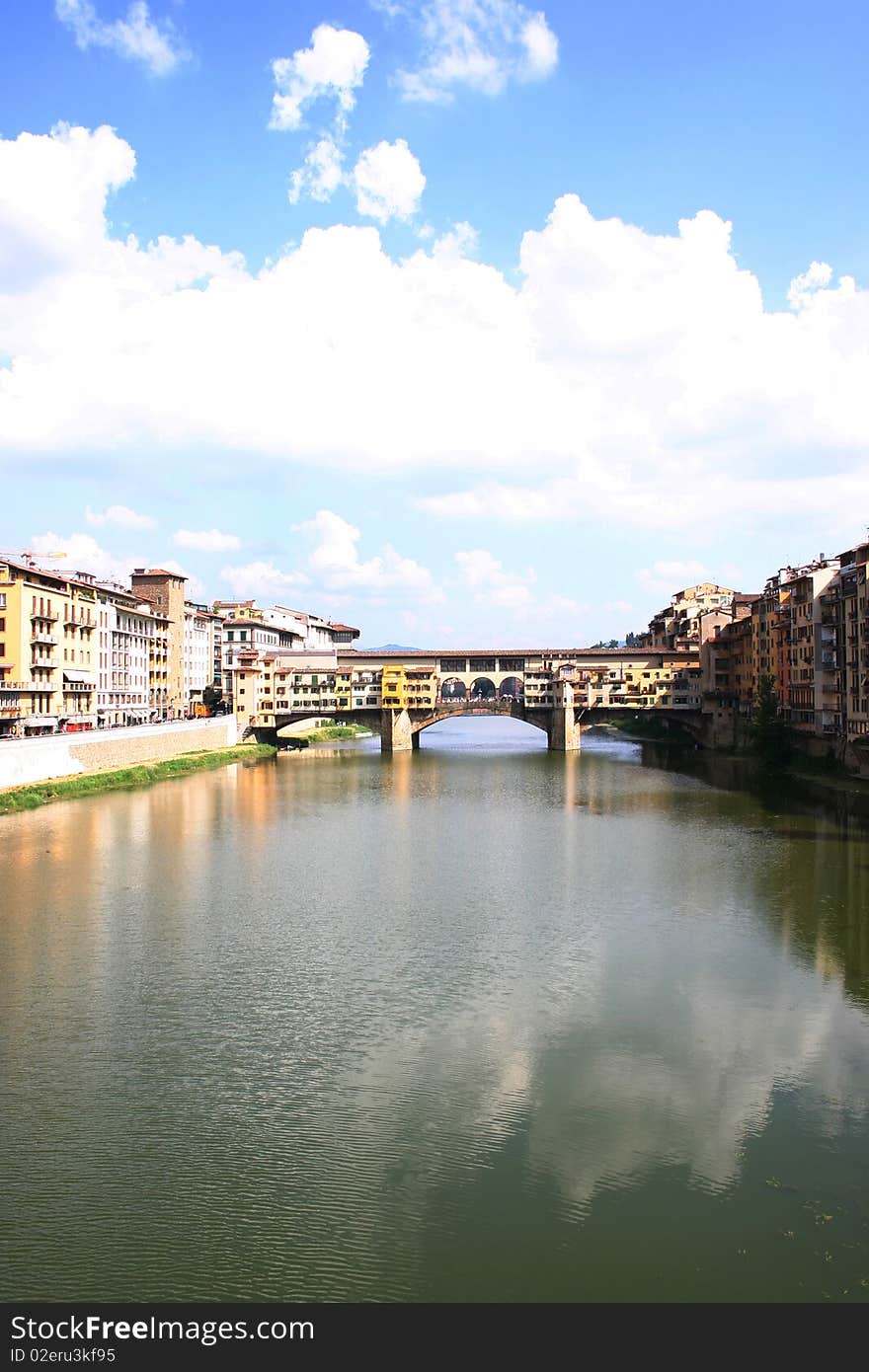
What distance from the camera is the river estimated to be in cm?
951

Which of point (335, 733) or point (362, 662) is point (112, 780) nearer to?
point (362, 662)

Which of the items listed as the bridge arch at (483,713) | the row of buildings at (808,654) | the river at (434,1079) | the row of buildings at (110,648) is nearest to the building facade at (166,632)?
the row of buildings at (110,648)

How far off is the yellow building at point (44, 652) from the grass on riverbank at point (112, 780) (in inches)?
196

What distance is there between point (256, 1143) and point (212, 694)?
76.6 metres

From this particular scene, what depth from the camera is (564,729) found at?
2921 inches

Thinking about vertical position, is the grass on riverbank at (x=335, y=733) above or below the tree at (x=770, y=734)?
below

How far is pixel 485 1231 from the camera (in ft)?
32.3

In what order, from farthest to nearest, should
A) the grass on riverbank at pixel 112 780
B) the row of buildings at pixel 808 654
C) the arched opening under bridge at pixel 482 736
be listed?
the arched opening under bridge at pixel 482 736
the row of buildings at pixel 808 654
the grass on riverbank at pixel 112 780

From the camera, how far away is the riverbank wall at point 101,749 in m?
40.7

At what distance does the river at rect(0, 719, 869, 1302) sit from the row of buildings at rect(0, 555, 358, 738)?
70.3 ft

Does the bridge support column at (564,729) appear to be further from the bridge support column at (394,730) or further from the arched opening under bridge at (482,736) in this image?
the bridge support column at (394,730)

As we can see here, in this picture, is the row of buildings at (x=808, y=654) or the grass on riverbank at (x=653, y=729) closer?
the row of buildings at (x=808, y=654)

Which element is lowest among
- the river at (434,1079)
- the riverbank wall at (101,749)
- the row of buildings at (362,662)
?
the river at (434,1079)
